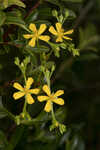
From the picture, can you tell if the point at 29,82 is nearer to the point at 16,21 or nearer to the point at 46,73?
the point at 46,73

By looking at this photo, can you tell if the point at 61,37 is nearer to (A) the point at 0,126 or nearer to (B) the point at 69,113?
(A) the point at 0,126

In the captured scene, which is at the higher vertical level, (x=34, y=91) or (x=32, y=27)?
(x=32, y=27)

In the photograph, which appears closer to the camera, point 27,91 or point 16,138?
point 27,91

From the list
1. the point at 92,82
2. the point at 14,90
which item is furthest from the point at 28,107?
the point at 92,82

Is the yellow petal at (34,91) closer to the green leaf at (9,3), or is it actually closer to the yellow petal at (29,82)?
the yellow petal at (29,82)

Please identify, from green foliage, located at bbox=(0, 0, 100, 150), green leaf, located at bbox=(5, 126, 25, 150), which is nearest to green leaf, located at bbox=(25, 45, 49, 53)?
green foliage, located at bbox=(0, 0, 100, 150)

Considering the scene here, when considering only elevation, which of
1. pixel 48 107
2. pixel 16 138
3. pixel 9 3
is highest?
pixel 9 3

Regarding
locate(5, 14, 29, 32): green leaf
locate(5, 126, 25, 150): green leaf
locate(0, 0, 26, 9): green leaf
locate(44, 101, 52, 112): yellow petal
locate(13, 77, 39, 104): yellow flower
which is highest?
locate(0, 0, 26, 9): green leaf

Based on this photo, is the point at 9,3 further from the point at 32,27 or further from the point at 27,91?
the point at 27,91

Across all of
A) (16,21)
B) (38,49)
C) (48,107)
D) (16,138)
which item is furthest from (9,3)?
(16,138)

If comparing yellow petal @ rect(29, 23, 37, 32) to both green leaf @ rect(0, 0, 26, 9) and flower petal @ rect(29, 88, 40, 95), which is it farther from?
flower petal @ rect(29, 88, 40, 95)

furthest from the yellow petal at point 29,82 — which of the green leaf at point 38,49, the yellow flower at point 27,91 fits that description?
the green leaf at point 38,49
